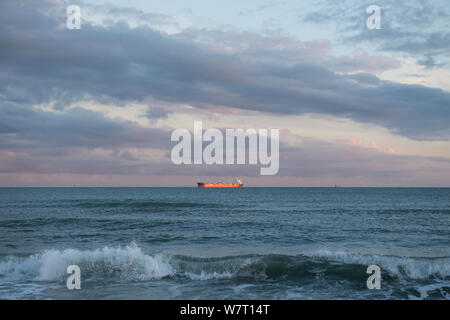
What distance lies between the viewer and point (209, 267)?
1460 centimetres

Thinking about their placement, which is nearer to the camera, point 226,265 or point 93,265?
point 93,265

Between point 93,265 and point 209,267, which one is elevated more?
point 93,265

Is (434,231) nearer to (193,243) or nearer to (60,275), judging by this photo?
(193,243)

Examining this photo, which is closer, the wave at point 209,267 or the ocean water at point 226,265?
the ocean water at point 226,265

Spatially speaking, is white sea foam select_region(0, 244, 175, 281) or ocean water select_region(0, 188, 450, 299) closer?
ocean water select_region(0, 188, 450, 299)

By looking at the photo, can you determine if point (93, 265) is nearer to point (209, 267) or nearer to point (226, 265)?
point (209, 267)

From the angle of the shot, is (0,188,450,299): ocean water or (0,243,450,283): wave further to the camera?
(0,243,450,283): wave

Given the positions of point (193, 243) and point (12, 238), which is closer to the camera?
point (193, 243)

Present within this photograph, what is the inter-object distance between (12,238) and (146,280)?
1290cm

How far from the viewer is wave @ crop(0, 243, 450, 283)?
1370 cm

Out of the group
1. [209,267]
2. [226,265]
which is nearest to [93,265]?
[209,267]

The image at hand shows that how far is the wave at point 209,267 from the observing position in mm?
13703
